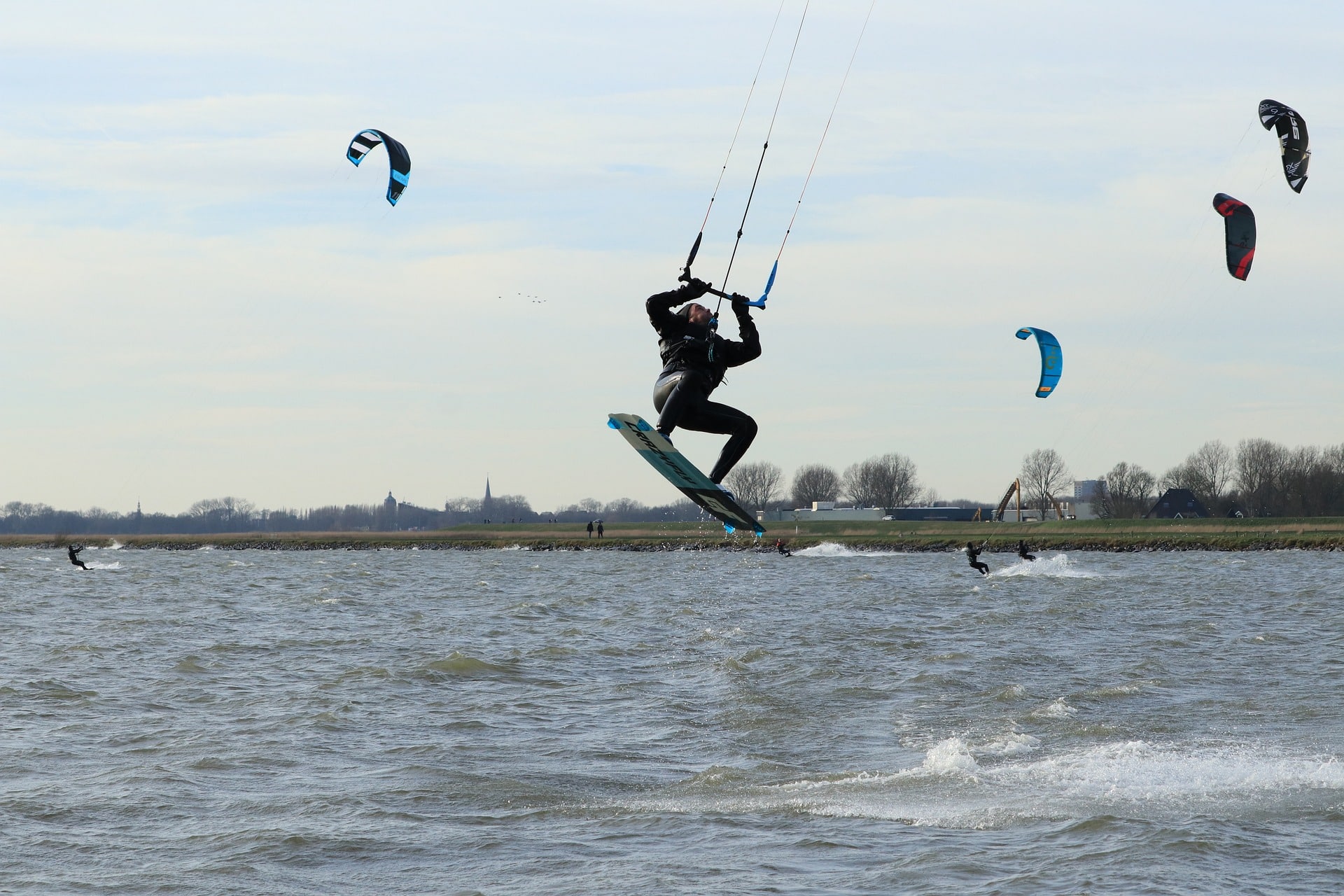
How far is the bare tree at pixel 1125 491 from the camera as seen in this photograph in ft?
326

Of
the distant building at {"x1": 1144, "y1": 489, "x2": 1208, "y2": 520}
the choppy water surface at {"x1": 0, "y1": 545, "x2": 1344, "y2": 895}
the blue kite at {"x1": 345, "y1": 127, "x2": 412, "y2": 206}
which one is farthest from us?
the distant building at {"x1": 1144, "y1": 489, "x2": 1208, "y2": 520}

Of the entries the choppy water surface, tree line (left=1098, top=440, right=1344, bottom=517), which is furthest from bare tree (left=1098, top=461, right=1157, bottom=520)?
the choppy water surface

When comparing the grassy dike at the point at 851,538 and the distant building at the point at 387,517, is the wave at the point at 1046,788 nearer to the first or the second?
the grassy dike at the point at 851,538

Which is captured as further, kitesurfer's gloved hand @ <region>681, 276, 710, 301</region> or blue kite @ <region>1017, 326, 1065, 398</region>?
blue kite @ <region>1017, 326, 1065, 398</region>

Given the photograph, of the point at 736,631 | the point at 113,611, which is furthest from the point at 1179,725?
the point at 113,611

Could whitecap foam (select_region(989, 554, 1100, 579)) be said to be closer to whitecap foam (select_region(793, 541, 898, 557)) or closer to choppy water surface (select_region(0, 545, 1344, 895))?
whitecap foam (select_region(793, 541, 898, 557))

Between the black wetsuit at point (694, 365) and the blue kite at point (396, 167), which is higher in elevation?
the blue kite at point (396, 167)

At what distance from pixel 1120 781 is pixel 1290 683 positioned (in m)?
6.43

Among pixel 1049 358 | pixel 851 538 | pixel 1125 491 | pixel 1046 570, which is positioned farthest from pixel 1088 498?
pixel 1049 358

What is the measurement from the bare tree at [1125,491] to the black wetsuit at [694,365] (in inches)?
3742

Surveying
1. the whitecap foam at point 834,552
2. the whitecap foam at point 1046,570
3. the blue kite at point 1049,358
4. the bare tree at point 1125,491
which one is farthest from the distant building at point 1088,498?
the blue kite at point 1049,358

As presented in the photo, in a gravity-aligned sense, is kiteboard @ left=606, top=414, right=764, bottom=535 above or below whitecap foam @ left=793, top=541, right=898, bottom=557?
above

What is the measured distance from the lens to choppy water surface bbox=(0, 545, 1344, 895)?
843 cm

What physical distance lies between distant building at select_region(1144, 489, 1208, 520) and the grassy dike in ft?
43.7
